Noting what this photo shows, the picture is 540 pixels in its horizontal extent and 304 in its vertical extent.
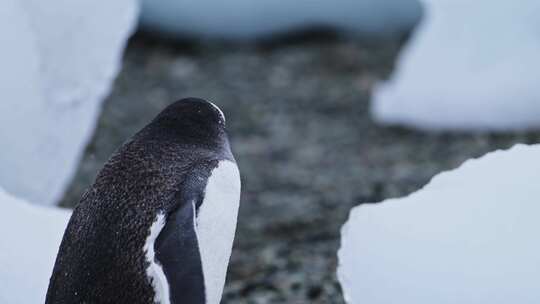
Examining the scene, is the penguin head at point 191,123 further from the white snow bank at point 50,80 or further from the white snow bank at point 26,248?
the white snow bank at point 50,80

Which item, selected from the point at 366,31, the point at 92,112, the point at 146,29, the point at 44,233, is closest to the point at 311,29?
the point at 366,31

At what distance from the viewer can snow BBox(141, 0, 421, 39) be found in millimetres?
7207

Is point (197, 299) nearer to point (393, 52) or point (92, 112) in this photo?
point (92, 112)

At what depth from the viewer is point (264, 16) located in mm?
7371

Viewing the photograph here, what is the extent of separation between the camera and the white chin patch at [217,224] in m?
1.92

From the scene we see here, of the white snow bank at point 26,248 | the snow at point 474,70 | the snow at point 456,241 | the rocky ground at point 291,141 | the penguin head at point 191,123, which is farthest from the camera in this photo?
the snow at point 474,70

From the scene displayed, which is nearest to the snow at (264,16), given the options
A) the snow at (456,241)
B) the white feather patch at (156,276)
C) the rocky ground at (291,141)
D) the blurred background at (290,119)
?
the blurred background at (290,119)

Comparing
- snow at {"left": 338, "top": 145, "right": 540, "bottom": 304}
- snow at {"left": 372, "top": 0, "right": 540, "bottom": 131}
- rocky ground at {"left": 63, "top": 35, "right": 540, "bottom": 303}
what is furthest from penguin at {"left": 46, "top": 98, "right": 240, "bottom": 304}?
snow at {"left": 372, "top": 0, "right": 540, "bottom": 131}

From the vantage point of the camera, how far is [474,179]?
6.70 ft

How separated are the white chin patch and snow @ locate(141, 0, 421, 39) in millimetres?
5205

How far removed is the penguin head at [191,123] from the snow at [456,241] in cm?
37

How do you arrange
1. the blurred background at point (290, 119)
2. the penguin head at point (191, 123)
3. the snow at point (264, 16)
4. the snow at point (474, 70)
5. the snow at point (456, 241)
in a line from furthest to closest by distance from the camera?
1. the snow at point (264, 16)
2. the snow at point (474, 70)
3. the blurred background at point (290, 119)
4. the penguin head at point (191, 123)
5. the snow at point (456, 241)

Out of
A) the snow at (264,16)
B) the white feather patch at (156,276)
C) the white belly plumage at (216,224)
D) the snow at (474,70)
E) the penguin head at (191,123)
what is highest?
the snow at (264,16)

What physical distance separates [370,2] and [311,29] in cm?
54
